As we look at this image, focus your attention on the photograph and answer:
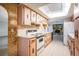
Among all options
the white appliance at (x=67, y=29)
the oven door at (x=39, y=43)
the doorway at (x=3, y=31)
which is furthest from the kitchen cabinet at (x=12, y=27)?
the white appliance at (x=67, y=29)

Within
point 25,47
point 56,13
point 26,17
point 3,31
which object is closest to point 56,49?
point 25,47

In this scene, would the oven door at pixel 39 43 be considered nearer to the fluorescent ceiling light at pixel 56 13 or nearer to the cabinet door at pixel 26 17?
the cabinet door at pixel 26 17

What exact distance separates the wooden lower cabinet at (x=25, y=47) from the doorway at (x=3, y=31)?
0.26 m

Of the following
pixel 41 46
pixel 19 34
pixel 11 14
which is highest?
pixel 11 14

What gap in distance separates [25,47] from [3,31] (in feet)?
1.80

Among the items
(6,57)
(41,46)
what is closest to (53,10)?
(41,46)

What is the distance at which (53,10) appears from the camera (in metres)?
2.24

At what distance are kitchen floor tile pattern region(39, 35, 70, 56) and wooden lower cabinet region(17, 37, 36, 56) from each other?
0.23 meters

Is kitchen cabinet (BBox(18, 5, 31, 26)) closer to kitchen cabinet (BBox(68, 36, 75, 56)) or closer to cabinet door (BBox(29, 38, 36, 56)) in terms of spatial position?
cabinet door (BBox(29, 38, 36, 56))

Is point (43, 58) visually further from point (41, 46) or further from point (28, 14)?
point (28, 14)

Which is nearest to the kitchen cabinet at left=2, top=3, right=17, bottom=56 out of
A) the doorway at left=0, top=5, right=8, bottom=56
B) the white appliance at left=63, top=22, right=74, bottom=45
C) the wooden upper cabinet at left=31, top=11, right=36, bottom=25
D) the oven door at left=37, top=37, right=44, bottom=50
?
the doorway at left=0, top=5, right=8, bottom=56

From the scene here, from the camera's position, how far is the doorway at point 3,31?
2115mm

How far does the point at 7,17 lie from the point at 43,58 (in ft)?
3.52

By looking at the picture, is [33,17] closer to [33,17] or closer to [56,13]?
[33,17]
